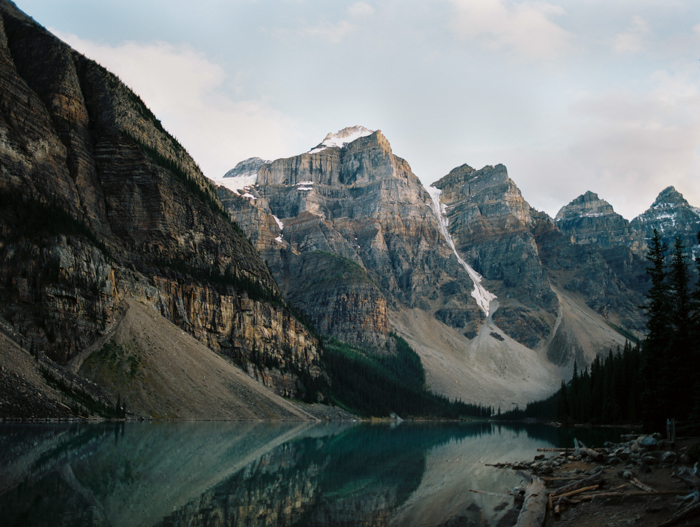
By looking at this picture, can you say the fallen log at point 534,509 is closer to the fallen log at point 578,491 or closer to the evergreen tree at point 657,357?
the fallen log at point 578,491

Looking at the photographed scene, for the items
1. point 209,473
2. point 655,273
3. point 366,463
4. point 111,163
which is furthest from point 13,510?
point 111,163

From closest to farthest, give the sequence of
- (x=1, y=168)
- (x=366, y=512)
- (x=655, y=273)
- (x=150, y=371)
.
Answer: (x=366, y=512) → (x=655, y=273) → (x=150, y=371) → (x=1, y=168)

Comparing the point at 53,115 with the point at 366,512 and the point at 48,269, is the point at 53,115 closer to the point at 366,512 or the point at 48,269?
the point at 48,269

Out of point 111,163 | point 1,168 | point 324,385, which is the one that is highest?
point 111,163

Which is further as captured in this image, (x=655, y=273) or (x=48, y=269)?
(x=48, y=269)

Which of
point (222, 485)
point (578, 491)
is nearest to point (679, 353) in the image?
point (578, 491)

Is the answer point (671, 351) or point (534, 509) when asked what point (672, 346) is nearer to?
point (671, 351)

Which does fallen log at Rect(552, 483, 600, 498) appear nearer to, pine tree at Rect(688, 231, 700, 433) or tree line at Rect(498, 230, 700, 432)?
pine tree at Rect(688, 231, 700, 433)

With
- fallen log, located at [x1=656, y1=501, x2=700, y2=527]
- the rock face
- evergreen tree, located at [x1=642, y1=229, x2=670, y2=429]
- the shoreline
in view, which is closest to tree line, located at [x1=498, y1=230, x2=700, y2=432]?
evergreen tree, located at [x1=642, y1=229, x2=670, y2=429]
